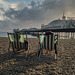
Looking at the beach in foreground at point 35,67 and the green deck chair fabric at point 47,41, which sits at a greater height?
the green deck chair fabric at point 47,41

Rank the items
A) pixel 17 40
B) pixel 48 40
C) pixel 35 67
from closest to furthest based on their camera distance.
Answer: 1. pixel 35 67
2. pixel 48 40
3. pixel 17 40

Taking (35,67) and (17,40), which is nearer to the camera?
(35,67)

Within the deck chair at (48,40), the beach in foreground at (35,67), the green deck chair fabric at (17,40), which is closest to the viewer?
the beach in foreground at (35,67)

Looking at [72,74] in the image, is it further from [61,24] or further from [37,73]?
[61,24]

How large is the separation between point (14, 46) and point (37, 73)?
1649 millimetres

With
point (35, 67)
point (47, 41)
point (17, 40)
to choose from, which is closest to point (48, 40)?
point (47, 41)

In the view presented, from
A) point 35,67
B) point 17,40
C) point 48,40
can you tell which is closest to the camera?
point 35,67

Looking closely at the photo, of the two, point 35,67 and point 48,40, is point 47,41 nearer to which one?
point 48,40

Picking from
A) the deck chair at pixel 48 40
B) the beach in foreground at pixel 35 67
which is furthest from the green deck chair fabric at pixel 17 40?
the deck chair at pixel 48 40

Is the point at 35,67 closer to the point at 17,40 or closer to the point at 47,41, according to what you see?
the point at 47,41

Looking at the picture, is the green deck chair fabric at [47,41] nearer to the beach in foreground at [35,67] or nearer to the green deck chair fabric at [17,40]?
the beach in foreground at [35,67]

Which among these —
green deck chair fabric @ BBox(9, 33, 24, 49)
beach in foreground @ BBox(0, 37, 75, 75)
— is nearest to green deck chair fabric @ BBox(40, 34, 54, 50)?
beach in foreground @ BBox(0, 37, 75, 75)

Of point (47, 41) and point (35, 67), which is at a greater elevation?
point (47, 41)

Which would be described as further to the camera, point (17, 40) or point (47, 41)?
point (17, 40)
